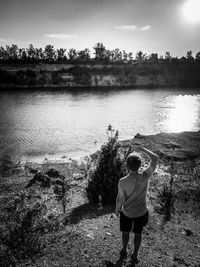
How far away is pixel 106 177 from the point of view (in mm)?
10164

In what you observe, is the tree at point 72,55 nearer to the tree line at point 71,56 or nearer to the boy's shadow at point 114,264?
the tree line at point 71,56

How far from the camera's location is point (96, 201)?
9.85 metres

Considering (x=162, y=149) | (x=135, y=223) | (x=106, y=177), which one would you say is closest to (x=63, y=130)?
(x=162, y=149)

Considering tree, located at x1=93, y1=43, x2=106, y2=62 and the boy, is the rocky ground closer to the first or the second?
the boy

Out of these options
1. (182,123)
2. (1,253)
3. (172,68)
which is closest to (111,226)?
(1,253)

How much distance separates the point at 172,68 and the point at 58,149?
140239mm

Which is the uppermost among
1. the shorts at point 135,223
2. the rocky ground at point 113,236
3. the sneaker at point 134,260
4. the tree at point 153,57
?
the tree at point 153,57

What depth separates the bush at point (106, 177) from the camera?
9695mm

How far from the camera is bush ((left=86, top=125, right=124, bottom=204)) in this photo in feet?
31.8

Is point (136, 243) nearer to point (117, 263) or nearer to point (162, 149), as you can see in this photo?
point (117, 263)

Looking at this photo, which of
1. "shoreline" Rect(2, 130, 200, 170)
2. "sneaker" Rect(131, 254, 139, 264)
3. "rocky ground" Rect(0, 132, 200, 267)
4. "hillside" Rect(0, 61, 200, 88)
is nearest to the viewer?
"sneaker" Rect(131, 254, 139, 264)

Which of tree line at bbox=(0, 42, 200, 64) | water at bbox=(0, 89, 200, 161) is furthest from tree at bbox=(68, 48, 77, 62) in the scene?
water at bbox=(0, 89, 200, 161)

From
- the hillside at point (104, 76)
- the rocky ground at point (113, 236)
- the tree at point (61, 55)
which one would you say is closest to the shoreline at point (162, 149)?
the rocky ground at point (113, 236)

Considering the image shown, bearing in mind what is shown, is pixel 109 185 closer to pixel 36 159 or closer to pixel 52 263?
pixel 52 263
